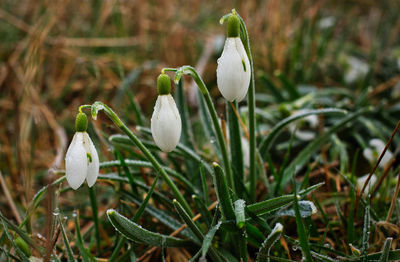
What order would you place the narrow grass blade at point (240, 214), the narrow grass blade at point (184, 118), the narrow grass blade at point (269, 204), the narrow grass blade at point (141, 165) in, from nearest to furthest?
the narrow grass blade at point (240, 214) → the narrow grass blade at point (269, 204) → the narrow grass blade at point (141, 165) → the narrow grass blade at point (184, 118)

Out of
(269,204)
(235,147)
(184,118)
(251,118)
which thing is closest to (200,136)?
(184,118)

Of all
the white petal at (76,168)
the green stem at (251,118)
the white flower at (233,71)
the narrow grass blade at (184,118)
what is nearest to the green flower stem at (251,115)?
the green stem at (251,118)

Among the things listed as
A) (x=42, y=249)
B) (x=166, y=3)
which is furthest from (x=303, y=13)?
(x=42, y=249)

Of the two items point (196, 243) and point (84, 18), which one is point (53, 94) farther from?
point (196, 243)

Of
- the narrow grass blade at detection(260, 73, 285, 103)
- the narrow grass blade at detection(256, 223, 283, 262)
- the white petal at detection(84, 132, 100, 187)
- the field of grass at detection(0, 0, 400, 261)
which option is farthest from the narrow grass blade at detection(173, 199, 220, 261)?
the narrow grass blade at detection(260, 73, 285, 103)

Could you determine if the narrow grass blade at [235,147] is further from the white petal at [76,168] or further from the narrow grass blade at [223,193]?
the white petal at [76,168]

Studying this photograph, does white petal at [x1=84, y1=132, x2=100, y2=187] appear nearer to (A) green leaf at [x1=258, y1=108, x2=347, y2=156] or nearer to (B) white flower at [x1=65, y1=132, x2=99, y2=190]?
(B) white flower at [x1=65, y1=132, x2=99, y2=190]
